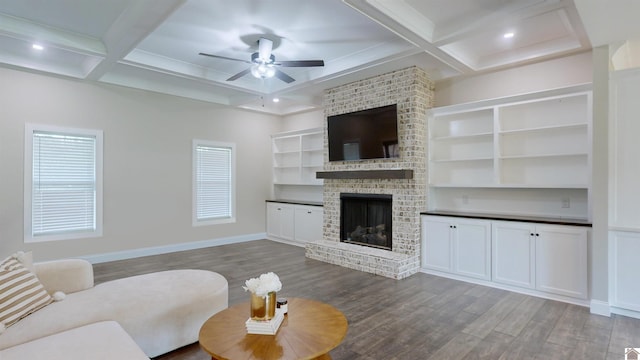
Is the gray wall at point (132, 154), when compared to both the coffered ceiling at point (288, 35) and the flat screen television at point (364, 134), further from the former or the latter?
the flat screen television at point (364, 134)

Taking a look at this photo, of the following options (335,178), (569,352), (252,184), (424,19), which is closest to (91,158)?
(252,184)

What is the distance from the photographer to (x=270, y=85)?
6.12 metres

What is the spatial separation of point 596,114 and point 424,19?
200cm

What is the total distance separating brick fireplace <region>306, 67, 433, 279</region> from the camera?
16.0 feet

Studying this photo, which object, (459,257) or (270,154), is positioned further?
(270,154)

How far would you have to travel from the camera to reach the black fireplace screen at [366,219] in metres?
5.38

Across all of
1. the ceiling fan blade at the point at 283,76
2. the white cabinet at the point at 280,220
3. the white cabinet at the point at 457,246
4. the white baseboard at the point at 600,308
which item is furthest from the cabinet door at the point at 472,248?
the white cabinet at the point at 280,220

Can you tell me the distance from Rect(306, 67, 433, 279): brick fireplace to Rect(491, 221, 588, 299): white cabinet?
3.73 ft

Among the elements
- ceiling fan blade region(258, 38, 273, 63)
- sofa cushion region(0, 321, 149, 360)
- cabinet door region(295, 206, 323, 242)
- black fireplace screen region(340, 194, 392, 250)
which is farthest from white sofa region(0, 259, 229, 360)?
cabinet door region(295, 206, 323, 242)

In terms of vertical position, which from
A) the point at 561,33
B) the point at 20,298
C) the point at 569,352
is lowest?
the point at 569,352

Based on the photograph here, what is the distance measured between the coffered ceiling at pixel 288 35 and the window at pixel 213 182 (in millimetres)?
1814

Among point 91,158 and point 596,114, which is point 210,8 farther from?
point 596,114

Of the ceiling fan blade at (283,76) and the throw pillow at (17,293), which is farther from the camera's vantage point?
the ceiling fan blade at (283,76)

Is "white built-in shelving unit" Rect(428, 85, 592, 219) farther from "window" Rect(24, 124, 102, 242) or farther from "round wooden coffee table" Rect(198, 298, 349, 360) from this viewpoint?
"window" Rect(24, 124, 102, 242)
